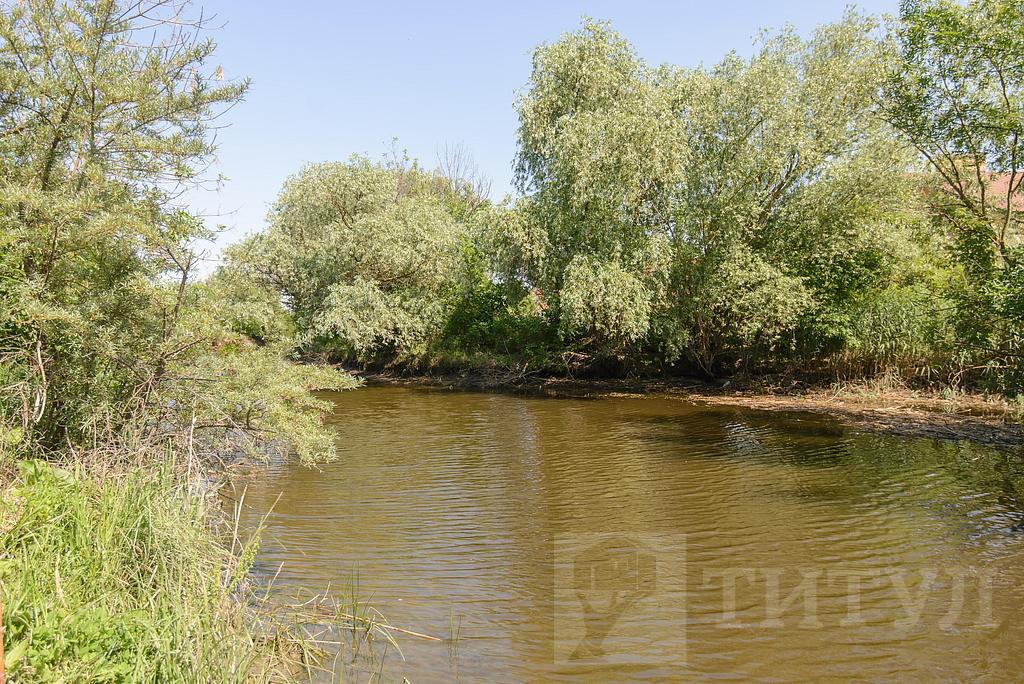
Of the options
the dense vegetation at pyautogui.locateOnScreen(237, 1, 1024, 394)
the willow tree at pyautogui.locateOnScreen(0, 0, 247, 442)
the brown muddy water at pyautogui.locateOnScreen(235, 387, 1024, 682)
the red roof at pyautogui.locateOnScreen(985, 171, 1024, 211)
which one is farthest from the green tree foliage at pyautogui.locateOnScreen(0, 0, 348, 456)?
the red roof at pyautogui.locateOnScreen(985, 171, 1024, 211)

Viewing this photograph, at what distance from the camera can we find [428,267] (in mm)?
26438

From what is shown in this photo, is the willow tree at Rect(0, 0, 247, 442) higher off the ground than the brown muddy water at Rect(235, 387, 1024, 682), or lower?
higher

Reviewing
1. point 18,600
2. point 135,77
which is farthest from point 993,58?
point 18,600

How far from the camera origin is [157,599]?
14.6 ft

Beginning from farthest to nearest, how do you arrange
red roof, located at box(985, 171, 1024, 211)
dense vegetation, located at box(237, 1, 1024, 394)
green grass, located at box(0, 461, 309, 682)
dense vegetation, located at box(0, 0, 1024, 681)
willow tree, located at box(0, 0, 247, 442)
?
dense vegetation, located at box(237, 1, 1024, 394)
red roof, located at box(985, 171, 1024, 211)
willow tree, located at box(0, 0, 247, 442)
dense vegetation, located at box(0, 0, 1024, 681)
green grass, located at box(0, 461, 309, 682)

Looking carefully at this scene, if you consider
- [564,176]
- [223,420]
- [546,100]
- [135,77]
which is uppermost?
[546,100]

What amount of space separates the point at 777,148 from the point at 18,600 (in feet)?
60.8

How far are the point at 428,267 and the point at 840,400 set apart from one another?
1536cm

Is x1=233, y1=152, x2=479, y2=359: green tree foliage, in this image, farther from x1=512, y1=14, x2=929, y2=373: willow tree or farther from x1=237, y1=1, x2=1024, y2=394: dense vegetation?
x1=512, y1=14, x2=929, y2=373: willow tree

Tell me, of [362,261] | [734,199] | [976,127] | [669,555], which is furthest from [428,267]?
[669,555]

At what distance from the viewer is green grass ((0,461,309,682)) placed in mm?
3613

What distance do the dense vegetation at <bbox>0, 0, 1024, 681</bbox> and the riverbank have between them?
2.66ft

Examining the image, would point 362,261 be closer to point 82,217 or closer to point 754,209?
point 754,209

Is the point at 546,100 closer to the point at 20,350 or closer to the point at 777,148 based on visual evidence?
the point at 777,148
